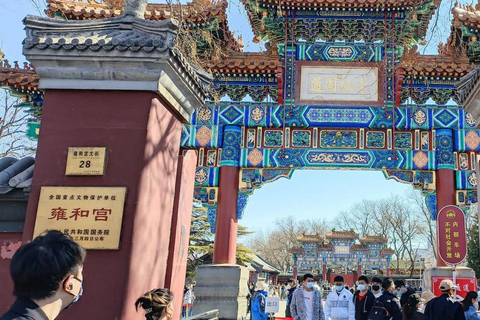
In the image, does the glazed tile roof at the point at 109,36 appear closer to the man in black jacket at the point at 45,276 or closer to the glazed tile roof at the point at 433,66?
the man in black jacket at the point at 45,276

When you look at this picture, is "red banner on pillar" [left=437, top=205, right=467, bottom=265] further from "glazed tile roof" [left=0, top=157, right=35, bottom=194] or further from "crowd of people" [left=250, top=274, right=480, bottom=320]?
"glazed tile roof" [left=0, top=157, right=35, bottom=194]

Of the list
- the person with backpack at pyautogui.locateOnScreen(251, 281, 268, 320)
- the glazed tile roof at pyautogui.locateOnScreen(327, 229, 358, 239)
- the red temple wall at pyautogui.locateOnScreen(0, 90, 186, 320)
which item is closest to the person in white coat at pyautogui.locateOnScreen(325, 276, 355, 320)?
the person with backpack at pyautogui.locateOnScreen(251, 281, 268, 320)

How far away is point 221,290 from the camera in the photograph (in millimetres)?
10102

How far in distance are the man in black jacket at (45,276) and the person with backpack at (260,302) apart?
597 centimetres

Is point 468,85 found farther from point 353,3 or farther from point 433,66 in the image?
point 353,3

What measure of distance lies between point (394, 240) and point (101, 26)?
39.1 m

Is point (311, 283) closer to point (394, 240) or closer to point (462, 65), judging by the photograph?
point (462, 65)

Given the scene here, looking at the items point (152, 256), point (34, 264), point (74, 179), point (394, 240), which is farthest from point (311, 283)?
point (394, 240)

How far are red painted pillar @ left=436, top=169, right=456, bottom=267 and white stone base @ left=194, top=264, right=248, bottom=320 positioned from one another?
4.46 meters

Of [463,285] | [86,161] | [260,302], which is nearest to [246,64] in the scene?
[260,302]

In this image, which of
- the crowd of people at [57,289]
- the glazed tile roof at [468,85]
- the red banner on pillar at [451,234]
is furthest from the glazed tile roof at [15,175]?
the red banner on pillar at [451,234]

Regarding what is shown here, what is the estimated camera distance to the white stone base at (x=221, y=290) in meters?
10.1

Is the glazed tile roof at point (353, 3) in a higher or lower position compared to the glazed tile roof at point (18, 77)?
higher

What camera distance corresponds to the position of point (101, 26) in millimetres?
3641
